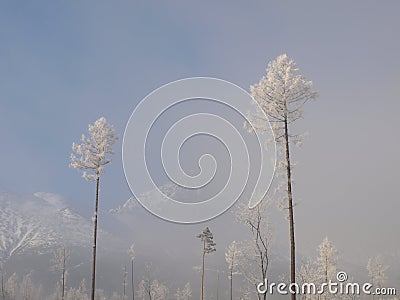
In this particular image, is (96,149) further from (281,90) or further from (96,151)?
(281,90)

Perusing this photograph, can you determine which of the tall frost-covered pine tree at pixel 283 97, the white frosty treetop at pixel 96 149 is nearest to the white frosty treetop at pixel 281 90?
the tall frost-covered pine tree at pixel 283 97

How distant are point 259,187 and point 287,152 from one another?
5614 mm

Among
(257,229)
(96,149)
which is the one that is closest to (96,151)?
(96,149)

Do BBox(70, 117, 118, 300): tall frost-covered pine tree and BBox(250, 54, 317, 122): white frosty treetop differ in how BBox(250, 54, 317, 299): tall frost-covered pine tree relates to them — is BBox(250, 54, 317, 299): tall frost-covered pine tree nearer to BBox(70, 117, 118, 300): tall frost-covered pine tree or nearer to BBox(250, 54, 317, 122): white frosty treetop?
BBox(250, 54, 317, 122): white frosty treetop

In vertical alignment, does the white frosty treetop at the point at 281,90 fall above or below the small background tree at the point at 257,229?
above

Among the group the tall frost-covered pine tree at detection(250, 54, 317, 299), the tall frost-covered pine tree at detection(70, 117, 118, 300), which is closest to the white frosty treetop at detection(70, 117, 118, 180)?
the tall frost-covered pine tree at detection(70, 117, 118, 300)

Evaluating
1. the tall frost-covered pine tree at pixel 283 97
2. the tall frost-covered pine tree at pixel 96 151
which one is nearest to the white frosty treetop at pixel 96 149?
the tall frost-covered pine tree at pixel 96 151

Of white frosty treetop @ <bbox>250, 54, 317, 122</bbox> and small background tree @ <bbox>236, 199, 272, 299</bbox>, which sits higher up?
white frosty treetop @ <bbox>250, 54, 317, 122</bbox>

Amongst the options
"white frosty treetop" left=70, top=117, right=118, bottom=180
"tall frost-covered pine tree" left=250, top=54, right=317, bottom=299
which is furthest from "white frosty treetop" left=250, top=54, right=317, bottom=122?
"white frosty treetop" left=70, top=117, right=118, bottom=180

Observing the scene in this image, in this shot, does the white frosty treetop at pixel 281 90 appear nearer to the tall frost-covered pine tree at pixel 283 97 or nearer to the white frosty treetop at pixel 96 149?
the tall frost-covered pine tree at pixel 283 97

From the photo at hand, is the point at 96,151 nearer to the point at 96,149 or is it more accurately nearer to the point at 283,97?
the point at 96,149

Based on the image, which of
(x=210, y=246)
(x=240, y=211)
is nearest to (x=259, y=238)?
(x=240, y=211)

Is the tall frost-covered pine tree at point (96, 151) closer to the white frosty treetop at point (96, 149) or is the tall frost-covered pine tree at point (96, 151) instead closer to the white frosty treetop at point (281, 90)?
the white frosty treetop at point (96, 149)

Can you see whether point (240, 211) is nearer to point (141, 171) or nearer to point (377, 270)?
point (141, 171)
